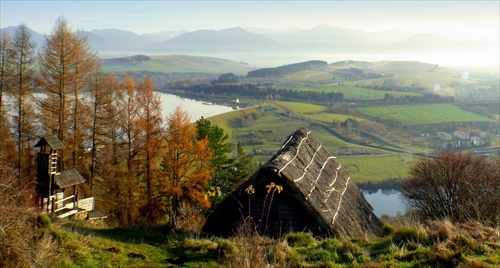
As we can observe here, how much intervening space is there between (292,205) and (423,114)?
85491mm

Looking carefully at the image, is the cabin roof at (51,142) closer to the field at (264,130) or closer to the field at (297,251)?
the field at (297,251)

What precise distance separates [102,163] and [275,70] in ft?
457

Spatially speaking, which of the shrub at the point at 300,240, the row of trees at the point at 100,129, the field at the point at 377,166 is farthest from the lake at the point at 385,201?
the shrub at the point at 300,240

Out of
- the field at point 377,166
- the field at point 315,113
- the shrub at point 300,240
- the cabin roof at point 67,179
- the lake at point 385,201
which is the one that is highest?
the shrub at point 300,240

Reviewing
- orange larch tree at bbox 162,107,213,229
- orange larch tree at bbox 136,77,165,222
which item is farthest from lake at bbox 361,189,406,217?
orange larch tree at bbox 136,77,165,222

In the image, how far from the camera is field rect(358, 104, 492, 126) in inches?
3369

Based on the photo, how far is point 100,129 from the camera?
24344mm

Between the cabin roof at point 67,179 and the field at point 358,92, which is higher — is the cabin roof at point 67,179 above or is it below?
below

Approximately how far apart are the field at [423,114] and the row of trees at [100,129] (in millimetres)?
67370

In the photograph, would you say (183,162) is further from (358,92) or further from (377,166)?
(358,92)

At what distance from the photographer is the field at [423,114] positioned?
85.6 meters

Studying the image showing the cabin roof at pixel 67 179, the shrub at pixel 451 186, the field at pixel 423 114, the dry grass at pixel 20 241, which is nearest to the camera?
the dry grass at pixel 20 241

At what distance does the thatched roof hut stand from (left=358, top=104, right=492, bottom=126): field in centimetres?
7512

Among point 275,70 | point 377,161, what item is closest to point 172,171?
point 377,161
